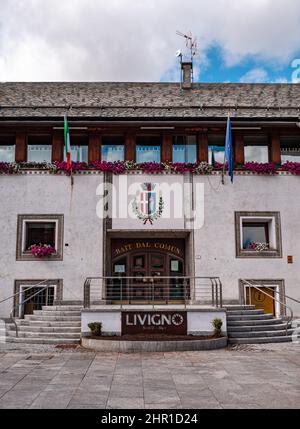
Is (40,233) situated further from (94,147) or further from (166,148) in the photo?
(166,148)

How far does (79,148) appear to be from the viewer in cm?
2105

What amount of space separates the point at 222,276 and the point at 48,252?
23.5 ft

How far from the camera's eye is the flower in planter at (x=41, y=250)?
19344 mm

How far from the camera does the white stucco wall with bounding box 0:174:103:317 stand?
19422 mm

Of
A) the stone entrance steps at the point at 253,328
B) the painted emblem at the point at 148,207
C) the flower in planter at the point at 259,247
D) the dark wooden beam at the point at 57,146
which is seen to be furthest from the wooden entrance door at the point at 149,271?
the dark wooden beam at the point at 57,146

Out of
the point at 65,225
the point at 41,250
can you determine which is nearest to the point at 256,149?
the point at 65,225

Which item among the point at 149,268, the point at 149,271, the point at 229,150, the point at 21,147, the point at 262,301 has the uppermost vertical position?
the point at 21,147

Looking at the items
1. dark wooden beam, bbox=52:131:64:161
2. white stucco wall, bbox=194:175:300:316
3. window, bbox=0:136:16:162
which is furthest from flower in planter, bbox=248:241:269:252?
window, bbox=0:136:16:162

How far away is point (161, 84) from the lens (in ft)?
84.1

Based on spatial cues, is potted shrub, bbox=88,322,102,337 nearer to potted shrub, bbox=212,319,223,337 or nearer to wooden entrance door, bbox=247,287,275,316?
potted shrub, bbox=212,319,223,337

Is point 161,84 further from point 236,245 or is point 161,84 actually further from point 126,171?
point 236,245

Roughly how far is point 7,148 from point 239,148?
10.1m

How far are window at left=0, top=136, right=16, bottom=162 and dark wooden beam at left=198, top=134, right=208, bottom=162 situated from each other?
26.3 ft

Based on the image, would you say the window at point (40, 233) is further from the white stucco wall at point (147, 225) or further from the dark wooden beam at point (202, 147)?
the dark wooden beam at point (202, 147)
